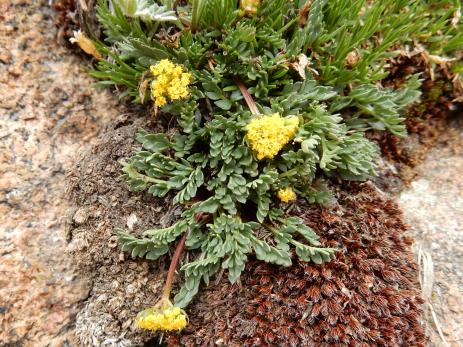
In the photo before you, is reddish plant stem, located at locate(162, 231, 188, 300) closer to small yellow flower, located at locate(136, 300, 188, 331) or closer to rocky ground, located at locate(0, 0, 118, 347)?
small yellow flower, located at locate(136, 300, 188, 331)

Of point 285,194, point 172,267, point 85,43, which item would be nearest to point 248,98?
point 285,194

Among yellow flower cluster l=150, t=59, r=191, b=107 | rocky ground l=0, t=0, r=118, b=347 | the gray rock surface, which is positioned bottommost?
rocky ground l=0, t=0, r=118, b=347

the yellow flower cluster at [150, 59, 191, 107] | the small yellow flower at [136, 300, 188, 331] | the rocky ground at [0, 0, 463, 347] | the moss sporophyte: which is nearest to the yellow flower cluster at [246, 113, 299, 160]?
the moss sporophyte

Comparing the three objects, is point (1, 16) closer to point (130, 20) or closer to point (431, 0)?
point (130, 20)

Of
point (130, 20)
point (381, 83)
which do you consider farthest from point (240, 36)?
point (381, 83)

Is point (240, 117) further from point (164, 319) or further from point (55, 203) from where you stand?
point (55, 203)

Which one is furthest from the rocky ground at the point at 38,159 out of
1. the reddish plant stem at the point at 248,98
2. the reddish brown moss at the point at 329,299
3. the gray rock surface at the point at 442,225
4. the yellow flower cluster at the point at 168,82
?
the gray rock surface at the point at 442,225
